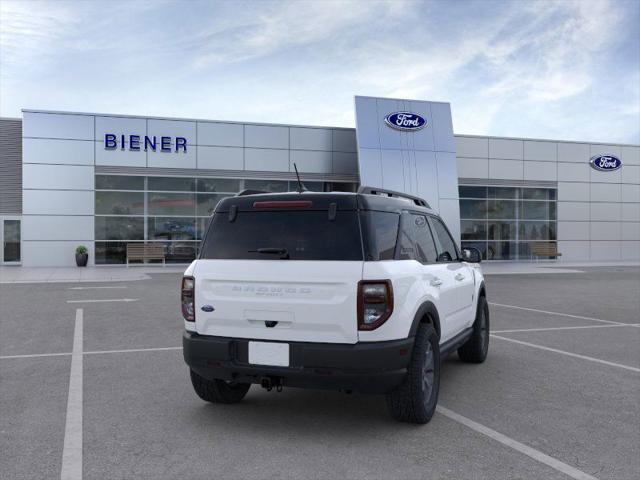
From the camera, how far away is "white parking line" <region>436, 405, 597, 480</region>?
3557mm

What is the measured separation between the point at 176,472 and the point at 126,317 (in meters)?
7.16

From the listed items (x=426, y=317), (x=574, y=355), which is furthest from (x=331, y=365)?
(x=574, y=355)

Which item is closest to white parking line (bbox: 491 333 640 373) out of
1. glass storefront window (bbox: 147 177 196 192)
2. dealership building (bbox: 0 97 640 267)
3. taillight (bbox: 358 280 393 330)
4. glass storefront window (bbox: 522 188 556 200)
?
taillight (bbox: 358 280 393 330)

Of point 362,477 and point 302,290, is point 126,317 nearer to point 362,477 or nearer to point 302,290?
point 302,290

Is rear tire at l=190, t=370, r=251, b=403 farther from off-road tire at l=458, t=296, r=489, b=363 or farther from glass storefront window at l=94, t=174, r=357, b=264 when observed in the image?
glass storefront window at l=94, t=174, r=357, b=264

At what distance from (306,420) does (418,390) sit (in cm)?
94

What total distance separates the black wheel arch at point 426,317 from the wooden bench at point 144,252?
21289mm

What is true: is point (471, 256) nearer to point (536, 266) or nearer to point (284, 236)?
point (284, 236)

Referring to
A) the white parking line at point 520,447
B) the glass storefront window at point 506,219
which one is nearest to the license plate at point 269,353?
the white parking line at point 520,447

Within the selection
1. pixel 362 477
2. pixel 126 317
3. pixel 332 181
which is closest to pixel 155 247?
pixel 332 181

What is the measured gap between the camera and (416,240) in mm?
4965

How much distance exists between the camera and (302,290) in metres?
4.11

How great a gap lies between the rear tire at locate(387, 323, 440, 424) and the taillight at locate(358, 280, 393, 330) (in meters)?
0.49

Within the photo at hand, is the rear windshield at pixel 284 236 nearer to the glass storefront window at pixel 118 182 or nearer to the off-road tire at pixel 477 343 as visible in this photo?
the off-road tire at pixel 477 343
